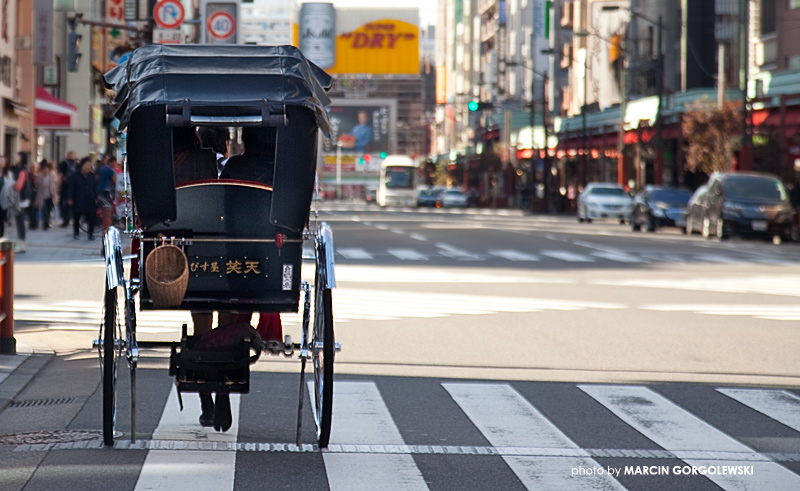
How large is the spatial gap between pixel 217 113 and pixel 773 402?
15.0 feet

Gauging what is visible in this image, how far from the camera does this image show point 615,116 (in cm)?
7256

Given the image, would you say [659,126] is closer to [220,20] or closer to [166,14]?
[220,20]

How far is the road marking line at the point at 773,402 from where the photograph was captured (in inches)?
336

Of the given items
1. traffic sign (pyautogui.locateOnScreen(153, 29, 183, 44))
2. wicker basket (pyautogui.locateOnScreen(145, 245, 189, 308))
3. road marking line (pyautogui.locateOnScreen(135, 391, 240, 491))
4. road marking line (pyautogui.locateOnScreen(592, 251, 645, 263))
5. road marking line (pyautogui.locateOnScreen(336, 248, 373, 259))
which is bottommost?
road marking line (pyautogui.locateOnScreen(592, 251, 645, 263))

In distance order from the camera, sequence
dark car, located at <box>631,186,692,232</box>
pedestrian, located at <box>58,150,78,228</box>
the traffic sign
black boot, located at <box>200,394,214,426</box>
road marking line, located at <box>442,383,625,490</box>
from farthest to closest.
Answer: dark car, located at <box>631,186,692,232</box>, pedestrian, located at <box>58,150,78,228</box>, the traffic sign, black boot, located at <box>200,394,214,426</box>, road marking line, located at <box>442,383,625,490</box>

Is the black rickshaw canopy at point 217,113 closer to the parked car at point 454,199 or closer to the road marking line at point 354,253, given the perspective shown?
the road marking line at point 354,253

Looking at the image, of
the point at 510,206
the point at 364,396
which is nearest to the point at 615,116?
the point at 510,206

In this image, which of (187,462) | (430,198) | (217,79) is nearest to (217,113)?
(217,79)

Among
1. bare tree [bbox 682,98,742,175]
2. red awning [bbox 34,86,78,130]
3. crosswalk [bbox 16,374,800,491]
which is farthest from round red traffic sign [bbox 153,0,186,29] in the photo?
crosswalk [bbox 16,374,800,491]

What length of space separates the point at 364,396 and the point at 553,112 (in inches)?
4006

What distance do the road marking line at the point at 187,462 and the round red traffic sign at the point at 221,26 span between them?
30706 mm

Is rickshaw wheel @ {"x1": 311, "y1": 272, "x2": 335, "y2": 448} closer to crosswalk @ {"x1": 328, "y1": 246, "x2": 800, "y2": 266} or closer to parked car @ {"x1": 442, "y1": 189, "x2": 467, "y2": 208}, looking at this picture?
crosswalk @ {"x1": 328, "y1": 246, "x2": 800, "y2": 266}

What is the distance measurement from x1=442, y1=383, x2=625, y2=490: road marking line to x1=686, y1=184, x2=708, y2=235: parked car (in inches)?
1198

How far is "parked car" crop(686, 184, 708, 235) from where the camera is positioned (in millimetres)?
39044
